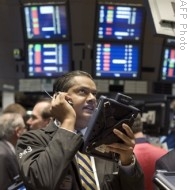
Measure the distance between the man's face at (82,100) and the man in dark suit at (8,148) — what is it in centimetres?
150

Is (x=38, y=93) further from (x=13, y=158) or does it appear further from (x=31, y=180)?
(x=31, y=180)

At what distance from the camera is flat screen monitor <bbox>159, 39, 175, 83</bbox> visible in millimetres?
5936

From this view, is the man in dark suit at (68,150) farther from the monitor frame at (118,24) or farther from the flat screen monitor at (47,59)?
the flat screen monitor at (47,59)

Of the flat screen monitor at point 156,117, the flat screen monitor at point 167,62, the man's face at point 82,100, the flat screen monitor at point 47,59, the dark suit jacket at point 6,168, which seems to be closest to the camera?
the man's face at point 82,100

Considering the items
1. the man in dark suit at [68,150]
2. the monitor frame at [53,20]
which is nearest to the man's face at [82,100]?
the man in dark suit at [68,150]

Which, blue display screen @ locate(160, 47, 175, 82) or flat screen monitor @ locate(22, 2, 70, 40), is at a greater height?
flat screen monitor @ locate(22, 2, 70, 40)

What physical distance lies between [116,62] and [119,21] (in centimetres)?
52

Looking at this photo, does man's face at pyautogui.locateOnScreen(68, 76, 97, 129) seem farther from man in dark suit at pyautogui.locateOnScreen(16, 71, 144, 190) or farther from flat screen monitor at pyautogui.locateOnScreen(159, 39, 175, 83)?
flat screen monitor at pyautogui.locateOnScreen(159, 39, 175, 83)

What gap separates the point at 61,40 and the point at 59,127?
3.94m

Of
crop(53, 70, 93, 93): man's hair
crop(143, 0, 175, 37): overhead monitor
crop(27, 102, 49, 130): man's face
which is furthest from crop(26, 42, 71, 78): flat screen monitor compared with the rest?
crop(53, 70, 93, 93): man's hair

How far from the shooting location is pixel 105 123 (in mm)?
1756

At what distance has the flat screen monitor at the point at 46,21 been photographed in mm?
5535

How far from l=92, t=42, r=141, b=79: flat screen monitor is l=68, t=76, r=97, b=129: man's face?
384cm
